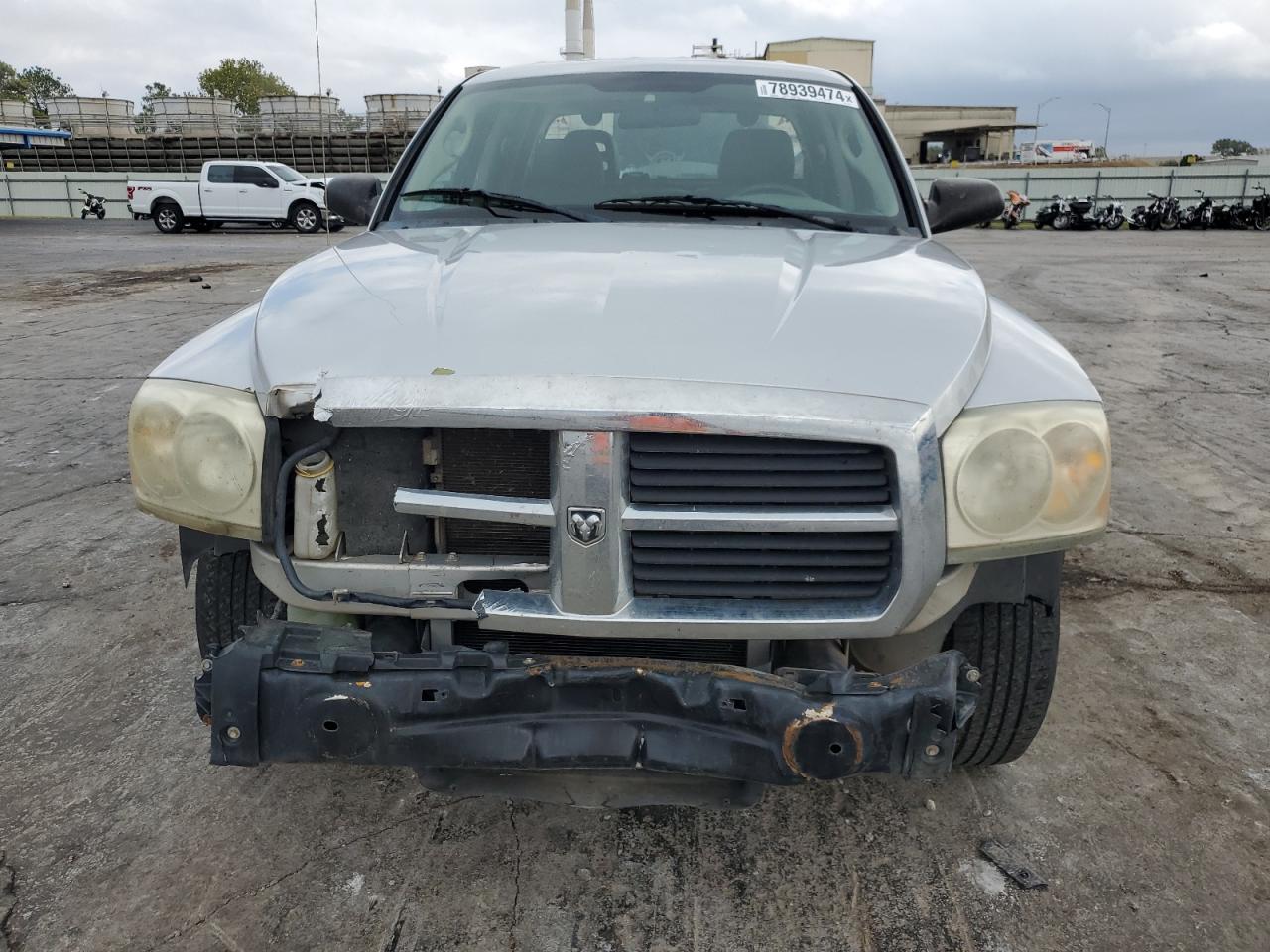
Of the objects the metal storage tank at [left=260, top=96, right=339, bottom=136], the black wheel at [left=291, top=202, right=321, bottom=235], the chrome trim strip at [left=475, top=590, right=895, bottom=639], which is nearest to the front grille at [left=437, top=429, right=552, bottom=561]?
the chrome trim strip at [left=475, top=590, right=895, bottom=639]

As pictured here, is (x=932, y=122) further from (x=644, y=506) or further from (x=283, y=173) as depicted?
(x=644, y=506)

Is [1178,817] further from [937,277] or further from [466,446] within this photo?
[466,446]

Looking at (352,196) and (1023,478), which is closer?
(1023,478)

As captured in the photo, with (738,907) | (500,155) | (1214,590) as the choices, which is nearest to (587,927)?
(738,907)

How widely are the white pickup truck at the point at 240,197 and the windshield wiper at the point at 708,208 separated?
21.2 meters

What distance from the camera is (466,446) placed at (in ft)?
6.03

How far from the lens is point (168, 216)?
76.1 feet

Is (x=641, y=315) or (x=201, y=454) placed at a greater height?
(x=641, y=315)

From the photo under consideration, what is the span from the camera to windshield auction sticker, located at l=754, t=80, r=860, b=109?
3.29 metres

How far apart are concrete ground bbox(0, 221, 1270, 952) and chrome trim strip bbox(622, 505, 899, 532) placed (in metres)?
0.87

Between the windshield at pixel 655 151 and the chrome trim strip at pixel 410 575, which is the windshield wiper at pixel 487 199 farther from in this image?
the chrome trim strip at pixel 410 575

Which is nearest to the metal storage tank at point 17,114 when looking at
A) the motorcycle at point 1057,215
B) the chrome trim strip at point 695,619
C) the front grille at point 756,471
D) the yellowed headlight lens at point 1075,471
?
the motorcycle at point 1057,215

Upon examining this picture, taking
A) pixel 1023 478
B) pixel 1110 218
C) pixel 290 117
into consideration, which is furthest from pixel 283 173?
pixel 1023 478

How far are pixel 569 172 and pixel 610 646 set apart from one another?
1690mm
